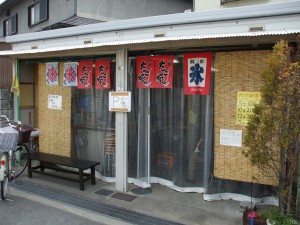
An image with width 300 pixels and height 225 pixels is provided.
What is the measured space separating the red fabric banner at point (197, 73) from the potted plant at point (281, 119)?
1.84 meters

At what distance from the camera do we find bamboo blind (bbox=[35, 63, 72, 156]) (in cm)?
854

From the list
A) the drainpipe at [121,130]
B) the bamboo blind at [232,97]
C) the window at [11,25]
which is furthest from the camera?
the window at [11,25]

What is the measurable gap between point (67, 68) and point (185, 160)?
160 inches

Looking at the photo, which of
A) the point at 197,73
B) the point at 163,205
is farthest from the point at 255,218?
the point at 197,73

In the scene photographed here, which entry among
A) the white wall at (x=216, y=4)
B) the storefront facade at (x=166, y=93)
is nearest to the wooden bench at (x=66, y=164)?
the storefront facade at (x=166, y=93)

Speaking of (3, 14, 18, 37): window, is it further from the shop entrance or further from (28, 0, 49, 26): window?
the shop entrance

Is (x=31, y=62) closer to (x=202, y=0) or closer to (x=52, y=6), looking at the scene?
(x=202, y=0)

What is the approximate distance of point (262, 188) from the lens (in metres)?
6.45

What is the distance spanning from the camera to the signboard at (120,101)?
6719 millimetres

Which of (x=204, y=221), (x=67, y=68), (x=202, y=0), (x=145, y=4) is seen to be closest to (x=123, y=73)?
(x=67, y=68)

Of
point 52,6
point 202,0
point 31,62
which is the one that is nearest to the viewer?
point 31,62

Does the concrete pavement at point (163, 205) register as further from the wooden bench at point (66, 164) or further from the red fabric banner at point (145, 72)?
the red fabric banner at point (145, 72)

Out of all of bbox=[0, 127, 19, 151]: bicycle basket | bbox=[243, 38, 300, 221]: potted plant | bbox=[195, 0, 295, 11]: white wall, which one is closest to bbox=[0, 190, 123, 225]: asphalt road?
bbox=[0, 127, 19, 151]: bicycle basket

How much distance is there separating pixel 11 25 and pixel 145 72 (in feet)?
64.6
